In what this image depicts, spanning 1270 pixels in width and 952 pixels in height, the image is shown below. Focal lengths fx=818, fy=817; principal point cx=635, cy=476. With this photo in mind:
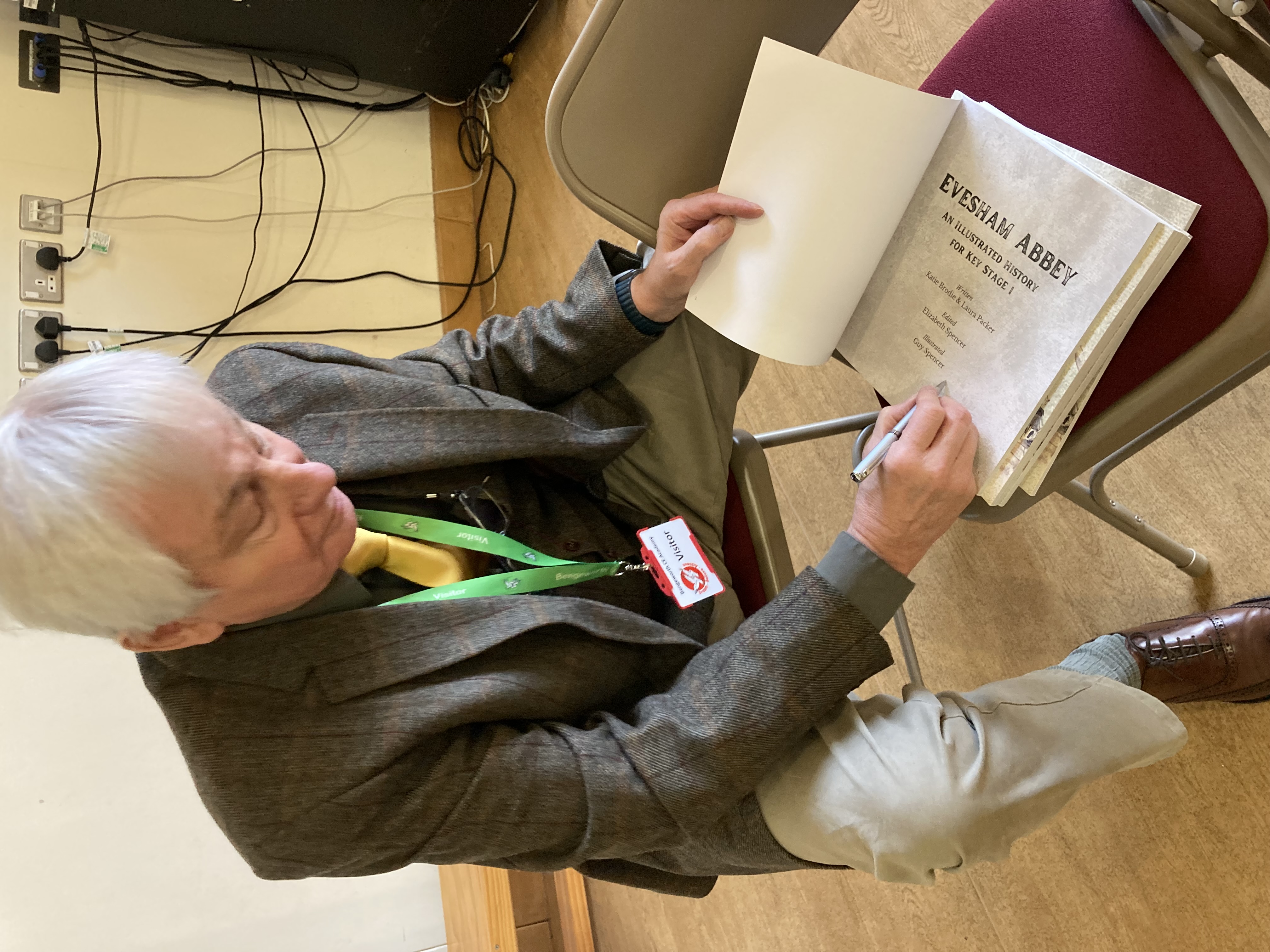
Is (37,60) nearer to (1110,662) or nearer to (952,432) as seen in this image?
(952,432)

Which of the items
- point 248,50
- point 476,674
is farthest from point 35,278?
point 476,674

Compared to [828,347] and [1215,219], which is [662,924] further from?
[1215,219]

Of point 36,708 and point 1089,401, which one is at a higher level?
point 1089,401

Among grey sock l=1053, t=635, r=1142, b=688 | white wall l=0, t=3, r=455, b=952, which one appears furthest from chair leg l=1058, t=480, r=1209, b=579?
white wall l=0, t=3, r=455, b=952

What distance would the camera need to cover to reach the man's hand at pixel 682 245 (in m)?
0.78

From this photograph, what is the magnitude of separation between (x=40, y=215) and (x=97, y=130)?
30 centimetres

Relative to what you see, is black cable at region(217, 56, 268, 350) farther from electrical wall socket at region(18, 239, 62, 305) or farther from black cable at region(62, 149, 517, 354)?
electrical wall socket at region(18, 239, 62, 305)

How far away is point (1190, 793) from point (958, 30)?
1.36 m

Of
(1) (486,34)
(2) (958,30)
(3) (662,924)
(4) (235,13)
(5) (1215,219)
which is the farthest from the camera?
(1) (486,34)

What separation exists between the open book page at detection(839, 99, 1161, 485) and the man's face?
589 mm

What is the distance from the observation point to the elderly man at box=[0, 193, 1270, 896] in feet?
2.36

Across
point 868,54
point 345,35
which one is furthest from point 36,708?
point 868,54

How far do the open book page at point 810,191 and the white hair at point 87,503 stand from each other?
0.52 m

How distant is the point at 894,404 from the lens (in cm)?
79
